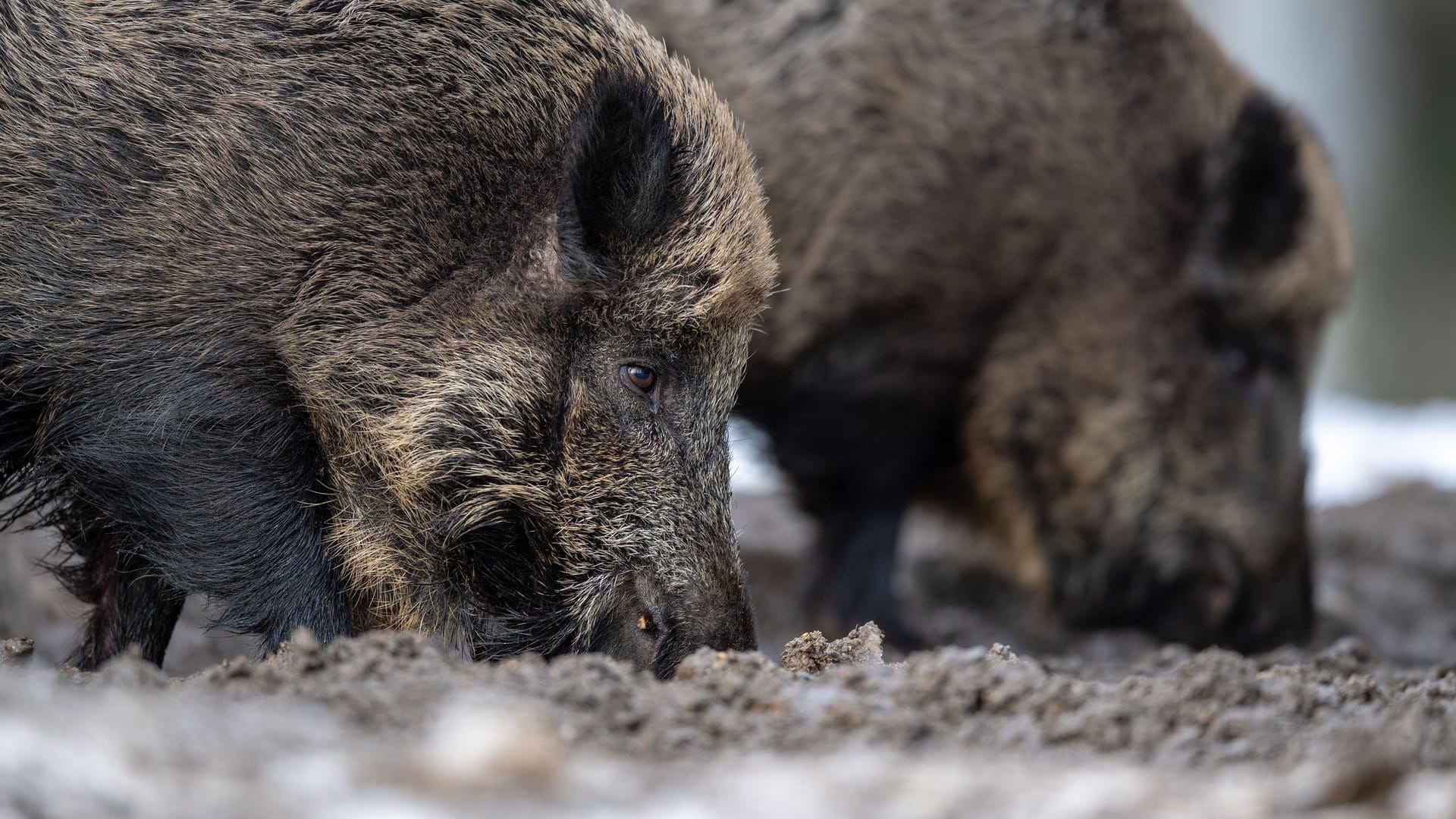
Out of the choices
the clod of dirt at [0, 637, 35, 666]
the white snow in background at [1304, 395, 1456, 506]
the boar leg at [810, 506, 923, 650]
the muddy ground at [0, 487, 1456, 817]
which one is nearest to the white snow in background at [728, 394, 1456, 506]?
the white snow in background at [1304, 395, 1456, 506]

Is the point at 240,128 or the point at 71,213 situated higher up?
the point at 240,128

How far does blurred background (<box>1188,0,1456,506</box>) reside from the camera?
17.6 meters

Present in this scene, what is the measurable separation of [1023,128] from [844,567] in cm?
185

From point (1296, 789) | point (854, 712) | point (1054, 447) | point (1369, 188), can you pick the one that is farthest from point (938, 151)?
point (1369, 188)

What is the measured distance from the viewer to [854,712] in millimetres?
2162

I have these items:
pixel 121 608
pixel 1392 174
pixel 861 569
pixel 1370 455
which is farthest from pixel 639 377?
pixel 1392 174

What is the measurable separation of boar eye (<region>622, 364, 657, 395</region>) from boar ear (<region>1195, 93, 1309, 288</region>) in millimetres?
3351

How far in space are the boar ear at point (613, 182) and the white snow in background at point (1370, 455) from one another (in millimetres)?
4932

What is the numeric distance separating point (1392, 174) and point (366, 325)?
1796cm

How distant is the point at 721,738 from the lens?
81.3 inches

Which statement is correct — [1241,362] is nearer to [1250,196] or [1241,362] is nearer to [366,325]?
[1250,196]

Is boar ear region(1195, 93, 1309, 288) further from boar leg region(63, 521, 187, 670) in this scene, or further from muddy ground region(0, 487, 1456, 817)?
boar leg region(63, 521, 187, 670)

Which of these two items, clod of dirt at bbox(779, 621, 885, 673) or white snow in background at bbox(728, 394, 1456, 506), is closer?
clod of dirt at bbox(779, 621, 885, 673)

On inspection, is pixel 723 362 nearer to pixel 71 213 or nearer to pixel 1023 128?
pixel 71 213
